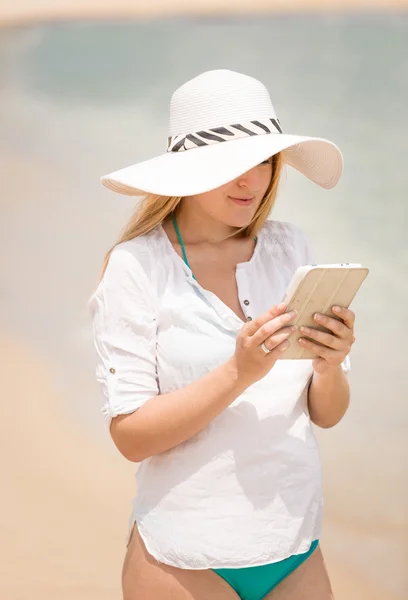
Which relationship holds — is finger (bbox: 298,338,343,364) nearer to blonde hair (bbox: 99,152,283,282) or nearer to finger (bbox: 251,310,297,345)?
finger (bbox: 251,310,297,345)

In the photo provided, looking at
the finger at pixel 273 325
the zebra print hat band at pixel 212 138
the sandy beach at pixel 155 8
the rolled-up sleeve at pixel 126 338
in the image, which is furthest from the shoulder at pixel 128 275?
the sandy beach at pixel 155 8

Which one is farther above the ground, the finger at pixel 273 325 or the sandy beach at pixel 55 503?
the finger at pixel 273 325

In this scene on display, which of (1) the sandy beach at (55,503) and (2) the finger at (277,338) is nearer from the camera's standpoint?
(2) the finger at (277,338)

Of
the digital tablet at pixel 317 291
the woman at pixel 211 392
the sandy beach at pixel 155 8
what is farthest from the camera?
the sandy beach at pixel 155 8

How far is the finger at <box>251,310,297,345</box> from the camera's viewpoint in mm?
1345

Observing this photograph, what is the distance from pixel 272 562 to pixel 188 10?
2638mm

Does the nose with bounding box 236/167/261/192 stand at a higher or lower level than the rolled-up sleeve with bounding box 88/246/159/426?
higher

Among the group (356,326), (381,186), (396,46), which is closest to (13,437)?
(356,326)

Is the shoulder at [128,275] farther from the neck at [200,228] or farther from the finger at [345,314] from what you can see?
the finger at [345,314]

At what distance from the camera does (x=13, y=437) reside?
3.54 meters

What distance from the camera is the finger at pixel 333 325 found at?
1375 millimetres

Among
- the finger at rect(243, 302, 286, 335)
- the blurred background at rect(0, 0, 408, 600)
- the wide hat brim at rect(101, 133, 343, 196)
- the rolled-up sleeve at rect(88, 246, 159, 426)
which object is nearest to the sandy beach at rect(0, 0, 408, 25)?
the blurred background at rect(0, 0, 408, 600)

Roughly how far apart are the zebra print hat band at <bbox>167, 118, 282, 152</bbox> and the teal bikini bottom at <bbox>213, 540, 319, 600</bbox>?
705 millimetres

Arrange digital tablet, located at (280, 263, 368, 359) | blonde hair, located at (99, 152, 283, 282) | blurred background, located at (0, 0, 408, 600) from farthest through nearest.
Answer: blurred background, located at (0, 0, 408, 600) < blonde hair, located at (99, 152, 283, 282) < digital tablet, located at (280, 263, 368, 359)
